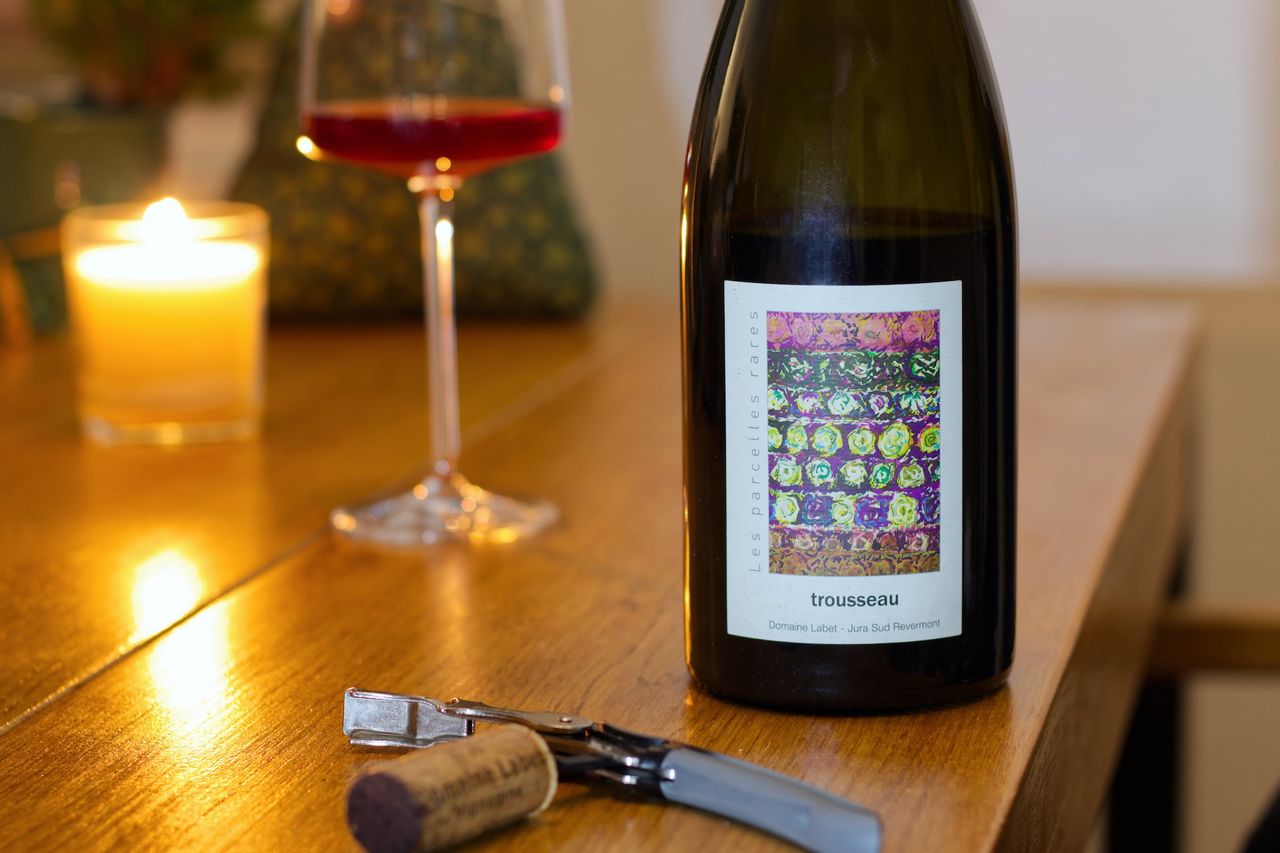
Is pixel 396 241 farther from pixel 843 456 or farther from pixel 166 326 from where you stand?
pixel 843 456

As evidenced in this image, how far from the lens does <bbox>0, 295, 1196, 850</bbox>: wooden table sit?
0.52 metres

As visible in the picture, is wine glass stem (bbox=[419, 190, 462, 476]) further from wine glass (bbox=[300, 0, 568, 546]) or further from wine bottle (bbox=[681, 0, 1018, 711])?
wine bottle (bbox=[681, 0, 1018, 711])

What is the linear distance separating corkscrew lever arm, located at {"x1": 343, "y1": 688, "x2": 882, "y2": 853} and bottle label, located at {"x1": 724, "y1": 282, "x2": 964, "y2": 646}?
0.23ft

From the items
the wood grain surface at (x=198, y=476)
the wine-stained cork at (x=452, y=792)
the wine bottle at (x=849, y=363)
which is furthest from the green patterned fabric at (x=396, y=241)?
the wine-stained cork at (x=452, y=792)

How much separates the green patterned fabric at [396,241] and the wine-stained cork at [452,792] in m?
1.02

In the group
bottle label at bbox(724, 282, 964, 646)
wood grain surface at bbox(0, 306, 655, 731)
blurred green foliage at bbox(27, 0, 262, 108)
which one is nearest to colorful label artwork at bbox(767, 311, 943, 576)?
bottle label at bbox(724, 282, 964, 646)

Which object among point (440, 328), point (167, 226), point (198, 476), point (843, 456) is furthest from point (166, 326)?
point (843, 456)

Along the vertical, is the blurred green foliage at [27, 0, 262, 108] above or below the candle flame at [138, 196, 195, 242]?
above

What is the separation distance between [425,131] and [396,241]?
1.96 feet

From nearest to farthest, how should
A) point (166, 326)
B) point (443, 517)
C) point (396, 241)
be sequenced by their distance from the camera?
point (443, 517) < point (166, 326) < point (396, 241)

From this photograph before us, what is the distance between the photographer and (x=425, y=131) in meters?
0.90

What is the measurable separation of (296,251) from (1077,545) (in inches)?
34.5

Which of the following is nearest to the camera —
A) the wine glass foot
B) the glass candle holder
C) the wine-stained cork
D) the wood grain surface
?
the wine-stained cork

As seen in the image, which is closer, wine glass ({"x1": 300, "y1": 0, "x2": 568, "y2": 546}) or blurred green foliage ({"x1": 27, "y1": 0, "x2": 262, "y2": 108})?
wine glass ({"x1": 300, "y1": 0, "x2": 568, "y2": 546})
